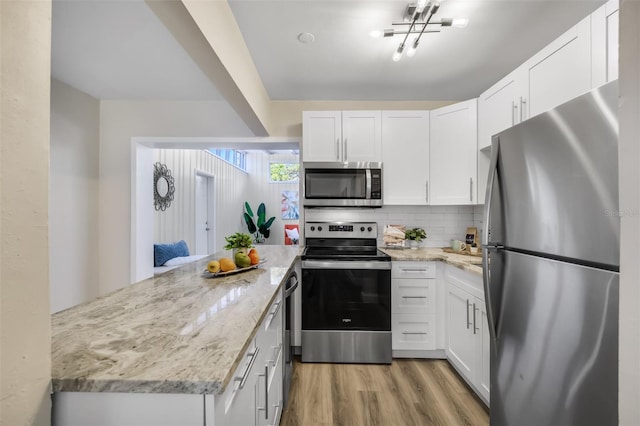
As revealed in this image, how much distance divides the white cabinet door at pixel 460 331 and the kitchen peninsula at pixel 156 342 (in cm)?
148

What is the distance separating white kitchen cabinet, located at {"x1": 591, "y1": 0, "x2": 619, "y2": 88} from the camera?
50.5 inches

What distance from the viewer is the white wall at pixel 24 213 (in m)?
0.51

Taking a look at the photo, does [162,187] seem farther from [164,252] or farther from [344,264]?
[344,264]

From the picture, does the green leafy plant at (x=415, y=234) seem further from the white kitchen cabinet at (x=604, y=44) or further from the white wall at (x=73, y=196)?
the white wall at (x=73, y=196)

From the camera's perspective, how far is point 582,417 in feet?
3.15

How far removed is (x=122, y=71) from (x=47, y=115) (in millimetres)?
2486

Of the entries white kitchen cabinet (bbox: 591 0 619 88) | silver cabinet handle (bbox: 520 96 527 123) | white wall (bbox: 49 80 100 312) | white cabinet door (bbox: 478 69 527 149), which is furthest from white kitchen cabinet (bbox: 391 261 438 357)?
white wall (bbox: 49 80 100 312)

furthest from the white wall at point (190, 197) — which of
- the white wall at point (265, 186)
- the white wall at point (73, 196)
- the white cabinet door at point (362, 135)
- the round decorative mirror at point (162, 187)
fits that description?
the white cabinet door at point (362, 135)

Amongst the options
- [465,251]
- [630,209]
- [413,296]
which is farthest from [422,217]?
[630,209]

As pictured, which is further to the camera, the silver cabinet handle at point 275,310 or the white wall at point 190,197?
the white wall at point 190,197

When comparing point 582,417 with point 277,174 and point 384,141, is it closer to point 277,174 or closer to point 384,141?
point 384,141

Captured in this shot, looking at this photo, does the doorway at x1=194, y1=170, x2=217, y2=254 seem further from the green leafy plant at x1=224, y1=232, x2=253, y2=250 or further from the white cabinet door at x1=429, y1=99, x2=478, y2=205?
the white cabinet door at x1=429, y1=99, x2=478, y2=205

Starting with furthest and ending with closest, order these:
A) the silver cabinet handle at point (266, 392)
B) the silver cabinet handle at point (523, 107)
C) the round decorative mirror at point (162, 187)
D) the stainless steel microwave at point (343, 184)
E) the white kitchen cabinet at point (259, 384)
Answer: the round decorative mirror at point (162, 187) → the stainless steel microwave at point (343, 184) → the silver cabinet handle at point (523, 107) → the silver cabinet handle at point (266, 392) → the white kitchen cabinet at point (259, 384)

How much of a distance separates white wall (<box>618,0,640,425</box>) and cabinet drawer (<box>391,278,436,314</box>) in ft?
7.00
